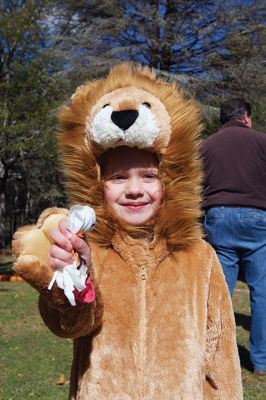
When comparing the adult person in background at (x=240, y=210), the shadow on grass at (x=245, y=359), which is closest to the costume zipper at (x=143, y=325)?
the adult person in background at (x=240, y=210)

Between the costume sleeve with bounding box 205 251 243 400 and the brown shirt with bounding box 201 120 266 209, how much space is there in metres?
2.08

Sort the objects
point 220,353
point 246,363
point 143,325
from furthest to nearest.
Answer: point 246,363 < point 220,353 < point 143,325

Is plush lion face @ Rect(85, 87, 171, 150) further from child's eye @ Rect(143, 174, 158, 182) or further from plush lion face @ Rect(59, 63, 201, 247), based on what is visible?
child's eye @ Rect(143, 174, 158, 182)

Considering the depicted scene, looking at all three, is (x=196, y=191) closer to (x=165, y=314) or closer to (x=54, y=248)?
(x=165, y=314)

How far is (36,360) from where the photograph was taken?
15.7 ft

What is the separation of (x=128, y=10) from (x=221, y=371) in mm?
13881

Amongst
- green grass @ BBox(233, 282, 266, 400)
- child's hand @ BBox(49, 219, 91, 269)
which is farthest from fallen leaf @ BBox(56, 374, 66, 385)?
child's hand @ BBox(49, 219, 91, 269)

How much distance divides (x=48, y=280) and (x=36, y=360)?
11.8ft

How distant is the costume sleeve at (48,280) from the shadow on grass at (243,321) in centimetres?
471

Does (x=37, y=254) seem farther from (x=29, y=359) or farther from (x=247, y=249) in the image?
(x=29, y=359)

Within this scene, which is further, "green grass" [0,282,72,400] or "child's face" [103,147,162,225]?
"green grass" [0,282,72,400]

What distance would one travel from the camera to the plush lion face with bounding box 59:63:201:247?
1867 mm

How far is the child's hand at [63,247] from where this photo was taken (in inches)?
58.4

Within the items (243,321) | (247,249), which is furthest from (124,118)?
(243,321)
